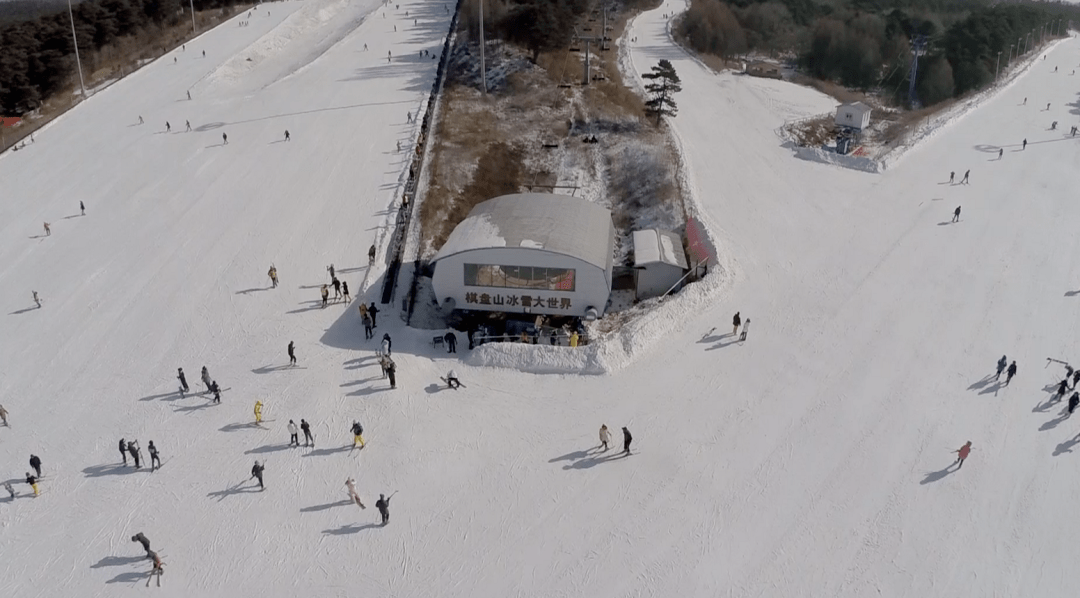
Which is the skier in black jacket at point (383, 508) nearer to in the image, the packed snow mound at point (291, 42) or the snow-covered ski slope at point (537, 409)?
the snow-covered ski slope at point (537, 409)

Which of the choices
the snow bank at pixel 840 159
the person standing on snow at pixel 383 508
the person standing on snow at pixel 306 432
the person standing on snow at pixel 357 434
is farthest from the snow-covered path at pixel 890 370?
the person standing on snow at pixel 306 432

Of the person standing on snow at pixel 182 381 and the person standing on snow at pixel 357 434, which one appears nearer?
the person standing on snow at pixel 357 434

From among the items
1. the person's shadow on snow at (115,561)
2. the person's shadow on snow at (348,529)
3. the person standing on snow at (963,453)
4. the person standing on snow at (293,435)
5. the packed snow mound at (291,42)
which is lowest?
the person's shadow on snow at (115,561)

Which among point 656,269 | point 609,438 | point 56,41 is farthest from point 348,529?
point 56,41

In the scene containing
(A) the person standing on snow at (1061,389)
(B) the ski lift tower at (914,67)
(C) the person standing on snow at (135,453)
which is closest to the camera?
(C) the person standing on snow at (135,453)

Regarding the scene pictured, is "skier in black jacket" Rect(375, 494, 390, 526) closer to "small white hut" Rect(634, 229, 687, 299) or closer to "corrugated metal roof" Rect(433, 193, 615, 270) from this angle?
"corrugated metal roof" Rect(433, 193, 615, 270)

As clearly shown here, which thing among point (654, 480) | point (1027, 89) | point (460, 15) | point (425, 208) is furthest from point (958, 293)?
→ point (460, 15)

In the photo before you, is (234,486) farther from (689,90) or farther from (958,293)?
(689,90)

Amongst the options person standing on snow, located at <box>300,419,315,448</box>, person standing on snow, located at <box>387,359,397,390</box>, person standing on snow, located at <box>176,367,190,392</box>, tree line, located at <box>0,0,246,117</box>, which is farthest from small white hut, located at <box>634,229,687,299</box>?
tree line, located at <box>0,0,246,117</box>
